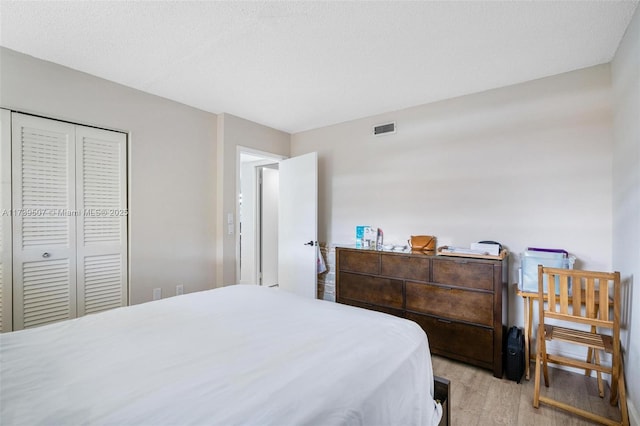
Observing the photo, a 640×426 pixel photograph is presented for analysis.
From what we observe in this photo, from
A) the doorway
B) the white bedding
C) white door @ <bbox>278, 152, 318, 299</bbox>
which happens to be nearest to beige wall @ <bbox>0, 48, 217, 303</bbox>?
white door @ <bbox>278, 152, 318, 299</bbox>

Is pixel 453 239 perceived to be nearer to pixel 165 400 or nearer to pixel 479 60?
pixel 479 60

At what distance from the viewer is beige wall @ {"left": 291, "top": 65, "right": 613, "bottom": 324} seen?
90.2 inches

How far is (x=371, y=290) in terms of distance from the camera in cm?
292

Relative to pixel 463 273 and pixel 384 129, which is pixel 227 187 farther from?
pixel 463 273

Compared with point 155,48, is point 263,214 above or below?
below

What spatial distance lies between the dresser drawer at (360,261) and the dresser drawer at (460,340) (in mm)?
562

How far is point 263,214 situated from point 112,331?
349 cm

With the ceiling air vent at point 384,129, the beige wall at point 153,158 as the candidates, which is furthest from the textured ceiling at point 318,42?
the ceiling air vent at point 384,129

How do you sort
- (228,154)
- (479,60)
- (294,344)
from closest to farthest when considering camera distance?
(294,344), (479,60), (228,154)

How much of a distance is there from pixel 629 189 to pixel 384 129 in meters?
2.12

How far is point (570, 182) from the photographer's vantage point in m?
2.37

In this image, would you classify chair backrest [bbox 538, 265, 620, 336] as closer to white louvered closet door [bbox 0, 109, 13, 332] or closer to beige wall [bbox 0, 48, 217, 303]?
beige wall [bbox 0, 48, 217, 303]

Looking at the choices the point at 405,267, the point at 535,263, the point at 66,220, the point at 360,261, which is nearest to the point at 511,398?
the point at 535,263

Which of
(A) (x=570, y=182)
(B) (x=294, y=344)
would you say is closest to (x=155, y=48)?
(B) (x=294, y=344)
